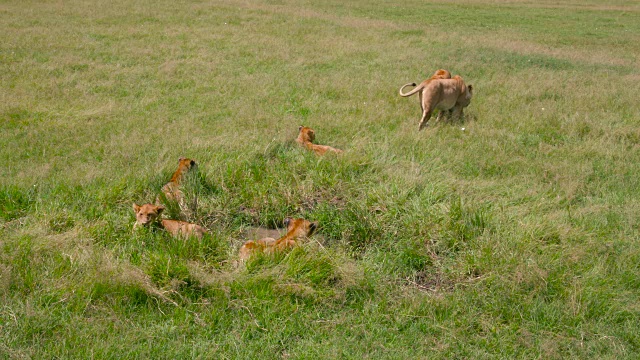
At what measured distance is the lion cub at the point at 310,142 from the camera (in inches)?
296

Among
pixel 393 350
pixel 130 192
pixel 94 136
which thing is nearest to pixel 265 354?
pixel 393 350

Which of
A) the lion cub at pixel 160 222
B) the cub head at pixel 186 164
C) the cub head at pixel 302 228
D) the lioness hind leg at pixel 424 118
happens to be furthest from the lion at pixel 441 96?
the lion cub at pixel 160 222

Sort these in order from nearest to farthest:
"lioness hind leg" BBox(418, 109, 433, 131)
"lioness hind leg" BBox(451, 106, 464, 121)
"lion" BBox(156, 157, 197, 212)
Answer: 1. "lion" BBox(156, 157, 197, 212)
2. "lioness hind leg" BBox(418, 109, 433, 131)
3. "lioness hind leg" BBox(451, 106, 464, 121)

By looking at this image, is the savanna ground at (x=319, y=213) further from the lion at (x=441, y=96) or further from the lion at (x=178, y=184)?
the lion at (x=441, y=96)

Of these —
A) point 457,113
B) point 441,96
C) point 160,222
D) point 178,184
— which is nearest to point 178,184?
point 178,184

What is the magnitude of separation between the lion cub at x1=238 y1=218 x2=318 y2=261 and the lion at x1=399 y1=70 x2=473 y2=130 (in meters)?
4.72

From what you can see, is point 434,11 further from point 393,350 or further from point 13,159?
point 393,350

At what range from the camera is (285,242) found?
4.95 m

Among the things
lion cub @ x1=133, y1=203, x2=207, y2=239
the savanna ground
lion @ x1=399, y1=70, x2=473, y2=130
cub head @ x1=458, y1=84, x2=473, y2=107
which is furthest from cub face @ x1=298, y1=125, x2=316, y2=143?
cub head @ x1=458, y1=84, x2=473, y2=107

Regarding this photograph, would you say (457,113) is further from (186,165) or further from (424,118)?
(186,165)

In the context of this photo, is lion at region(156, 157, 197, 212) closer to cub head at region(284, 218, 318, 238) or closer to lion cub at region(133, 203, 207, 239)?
lion cub at region(133, 203, 207, 239)

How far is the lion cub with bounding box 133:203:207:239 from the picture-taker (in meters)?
5.29

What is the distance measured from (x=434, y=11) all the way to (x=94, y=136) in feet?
77.8

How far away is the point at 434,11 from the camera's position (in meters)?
28.9
